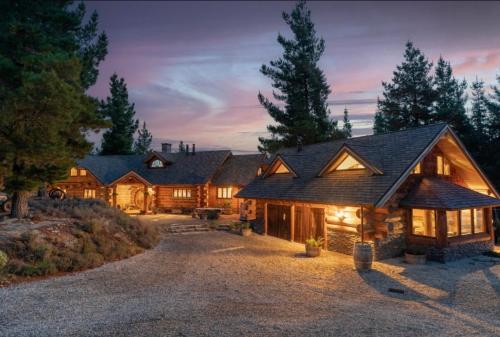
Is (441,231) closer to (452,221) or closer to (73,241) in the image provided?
(452,221)

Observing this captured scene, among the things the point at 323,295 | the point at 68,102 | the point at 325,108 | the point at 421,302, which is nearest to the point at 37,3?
the point at 68,102

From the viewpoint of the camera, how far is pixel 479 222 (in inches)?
725

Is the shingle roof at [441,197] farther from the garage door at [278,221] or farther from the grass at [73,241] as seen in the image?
the grass at [73,241]

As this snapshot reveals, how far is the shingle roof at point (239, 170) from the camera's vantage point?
3394cm

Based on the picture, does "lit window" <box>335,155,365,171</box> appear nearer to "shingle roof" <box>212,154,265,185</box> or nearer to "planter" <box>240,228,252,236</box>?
"planter" <box>240,228,252,236</box>

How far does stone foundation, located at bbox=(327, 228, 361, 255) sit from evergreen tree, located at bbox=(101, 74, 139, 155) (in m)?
44.4

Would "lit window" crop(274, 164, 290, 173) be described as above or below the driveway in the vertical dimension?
above

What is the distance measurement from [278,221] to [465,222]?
34.8 feet

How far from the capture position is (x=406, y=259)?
15.2 meters

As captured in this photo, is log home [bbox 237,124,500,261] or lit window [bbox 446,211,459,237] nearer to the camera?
log home [bbox 237,124,500,261]

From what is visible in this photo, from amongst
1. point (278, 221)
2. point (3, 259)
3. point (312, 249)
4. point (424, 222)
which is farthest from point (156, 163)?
point (424, 222)

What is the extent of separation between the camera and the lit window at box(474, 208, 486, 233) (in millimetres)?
18141

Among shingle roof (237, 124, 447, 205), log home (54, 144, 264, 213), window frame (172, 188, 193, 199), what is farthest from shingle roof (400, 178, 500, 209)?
window frame (172, 188, 193, 199)

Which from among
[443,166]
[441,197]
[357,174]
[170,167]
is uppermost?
[170,167]
